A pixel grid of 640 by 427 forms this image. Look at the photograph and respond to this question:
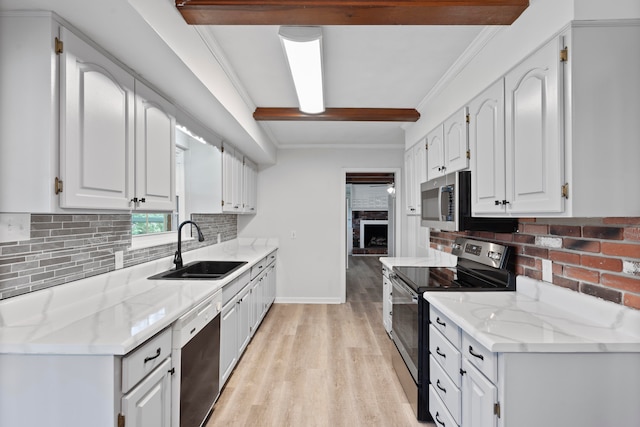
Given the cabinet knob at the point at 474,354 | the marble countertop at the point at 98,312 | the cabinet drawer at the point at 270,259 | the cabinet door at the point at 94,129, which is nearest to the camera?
the marble countertop at the point at 98,312

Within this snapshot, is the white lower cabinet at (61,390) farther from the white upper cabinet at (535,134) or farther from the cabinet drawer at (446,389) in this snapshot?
the white upper cabinet at (535,134)

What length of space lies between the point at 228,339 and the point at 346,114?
2358 millimetres

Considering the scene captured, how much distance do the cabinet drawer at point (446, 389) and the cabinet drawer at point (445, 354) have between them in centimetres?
3

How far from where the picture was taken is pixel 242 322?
9.23ft

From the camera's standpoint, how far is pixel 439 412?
5.90ft

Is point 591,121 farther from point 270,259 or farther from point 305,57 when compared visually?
point 270,259

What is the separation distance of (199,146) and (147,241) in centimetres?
120

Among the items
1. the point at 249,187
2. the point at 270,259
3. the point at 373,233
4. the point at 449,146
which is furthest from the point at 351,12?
the point at 373,233

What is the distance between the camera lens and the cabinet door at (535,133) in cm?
133

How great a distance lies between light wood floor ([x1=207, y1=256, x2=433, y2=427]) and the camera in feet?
6.93

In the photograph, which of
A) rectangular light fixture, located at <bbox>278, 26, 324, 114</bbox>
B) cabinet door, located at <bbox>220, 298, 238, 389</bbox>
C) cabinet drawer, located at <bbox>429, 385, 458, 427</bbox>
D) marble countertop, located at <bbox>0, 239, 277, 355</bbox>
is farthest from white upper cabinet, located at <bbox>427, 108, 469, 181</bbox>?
cabinet door, located at <bbox>220, 298, 238, 389</bbox>

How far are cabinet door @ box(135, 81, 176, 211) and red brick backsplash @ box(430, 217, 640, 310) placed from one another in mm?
2193

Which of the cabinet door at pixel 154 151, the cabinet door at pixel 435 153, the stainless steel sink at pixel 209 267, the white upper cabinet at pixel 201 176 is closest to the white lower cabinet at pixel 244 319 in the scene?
the stainless steel sink at pixel 209 267

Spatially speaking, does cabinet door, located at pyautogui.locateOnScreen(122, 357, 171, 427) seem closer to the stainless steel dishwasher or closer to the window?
the stainless steel dishwasher
